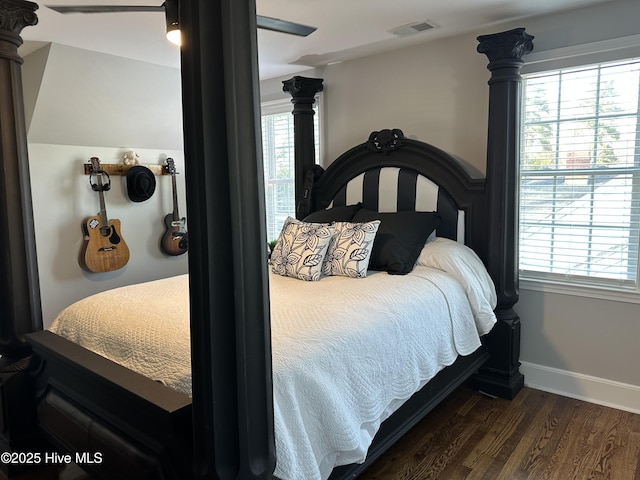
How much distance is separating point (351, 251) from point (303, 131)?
5.27ft

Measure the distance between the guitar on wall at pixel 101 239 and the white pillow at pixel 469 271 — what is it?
2.71 m

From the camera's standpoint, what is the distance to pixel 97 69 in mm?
3668

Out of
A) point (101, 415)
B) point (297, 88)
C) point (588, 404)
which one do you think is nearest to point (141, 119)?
point (297, 88)

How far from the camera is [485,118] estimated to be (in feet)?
10.7

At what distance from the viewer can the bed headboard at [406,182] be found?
3207 millimetres

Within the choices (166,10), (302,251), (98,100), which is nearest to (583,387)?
(302,251)

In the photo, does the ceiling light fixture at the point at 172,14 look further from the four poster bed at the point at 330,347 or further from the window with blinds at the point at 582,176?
the window with blinds at the point at 582,176

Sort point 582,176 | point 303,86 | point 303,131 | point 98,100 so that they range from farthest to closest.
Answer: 1. point 303,131
2. point 303,86
3. point 98,100
4. point 582,176

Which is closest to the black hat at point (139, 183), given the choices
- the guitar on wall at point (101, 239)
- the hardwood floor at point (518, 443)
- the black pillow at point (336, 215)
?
the guitar on wall at point (101, 239)

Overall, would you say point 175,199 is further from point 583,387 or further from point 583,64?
point 583,387

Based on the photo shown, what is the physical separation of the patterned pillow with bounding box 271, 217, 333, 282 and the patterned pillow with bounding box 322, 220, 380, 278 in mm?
56

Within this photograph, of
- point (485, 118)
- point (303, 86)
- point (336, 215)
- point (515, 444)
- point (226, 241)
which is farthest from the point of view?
point (303, 86)

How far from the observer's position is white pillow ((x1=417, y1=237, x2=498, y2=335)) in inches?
107

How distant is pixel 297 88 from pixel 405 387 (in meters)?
2.72
